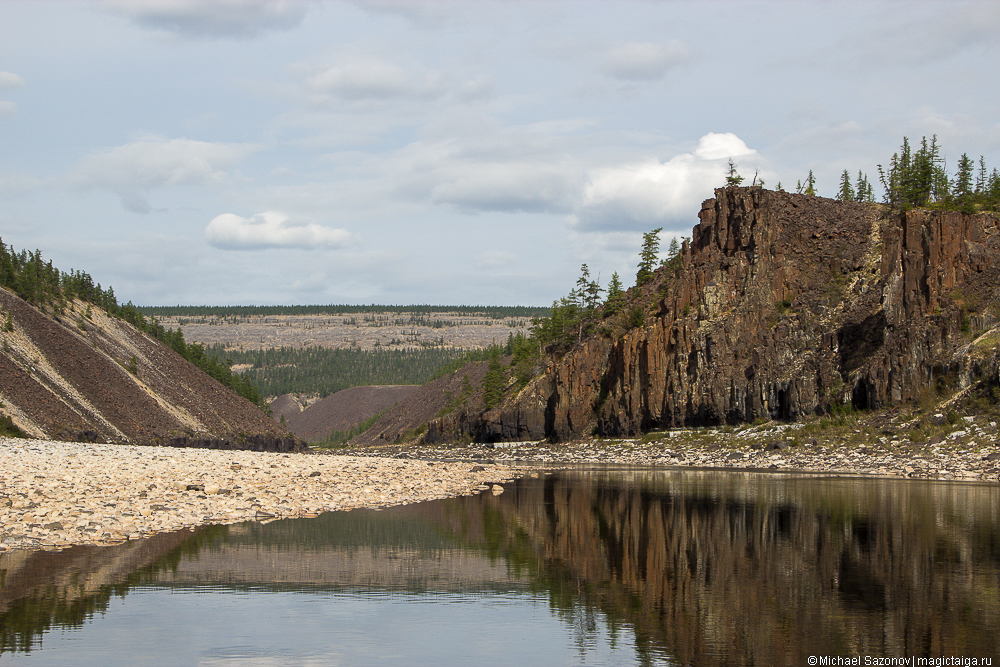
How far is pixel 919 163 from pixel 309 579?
119082 millimetres

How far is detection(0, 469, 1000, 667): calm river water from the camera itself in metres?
15.3

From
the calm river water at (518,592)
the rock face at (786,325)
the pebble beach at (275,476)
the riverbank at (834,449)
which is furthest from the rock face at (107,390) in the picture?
the calm river water at (518,592)

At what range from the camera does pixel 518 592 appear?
67.7ft

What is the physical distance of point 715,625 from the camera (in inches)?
671

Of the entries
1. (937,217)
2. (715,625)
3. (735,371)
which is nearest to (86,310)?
(735,371)

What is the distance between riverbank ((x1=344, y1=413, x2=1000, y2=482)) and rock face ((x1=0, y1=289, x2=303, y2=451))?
36.1m

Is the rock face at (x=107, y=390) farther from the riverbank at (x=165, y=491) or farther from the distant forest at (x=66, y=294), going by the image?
the riverbank at (x=165, y=491)

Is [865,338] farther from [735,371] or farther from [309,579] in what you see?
[309,579]

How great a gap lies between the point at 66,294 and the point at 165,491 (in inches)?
3819

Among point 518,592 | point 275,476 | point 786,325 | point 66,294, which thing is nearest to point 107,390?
point 66,294

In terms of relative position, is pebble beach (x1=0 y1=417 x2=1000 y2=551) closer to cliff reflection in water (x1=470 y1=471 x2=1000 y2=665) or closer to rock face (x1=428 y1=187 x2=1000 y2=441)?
rock face (x1=428 y1=187 x2=1000 y2=441)

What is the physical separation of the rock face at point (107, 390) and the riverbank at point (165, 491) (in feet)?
92.4

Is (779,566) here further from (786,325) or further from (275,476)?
(786,325)

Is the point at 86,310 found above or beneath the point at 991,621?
above
